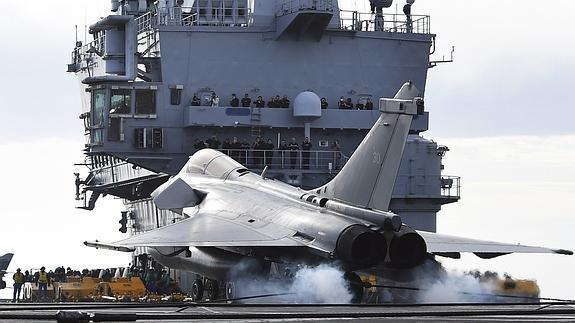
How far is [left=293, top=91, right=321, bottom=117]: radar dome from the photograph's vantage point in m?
42.8

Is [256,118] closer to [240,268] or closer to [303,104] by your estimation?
[303,104]

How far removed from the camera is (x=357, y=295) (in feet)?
84.0

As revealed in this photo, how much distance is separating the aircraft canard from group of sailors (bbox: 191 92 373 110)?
343 inches

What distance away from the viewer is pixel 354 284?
25.8 m

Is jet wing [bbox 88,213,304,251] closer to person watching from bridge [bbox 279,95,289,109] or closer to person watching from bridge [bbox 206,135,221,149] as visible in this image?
person watching from bridge [bbox 206,135,221,149]

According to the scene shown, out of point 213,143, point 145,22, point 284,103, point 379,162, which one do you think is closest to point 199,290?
point 379,162

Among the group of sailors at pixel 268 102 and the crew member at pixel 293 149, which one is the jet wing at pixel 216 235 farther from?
the group of sailors at pixel 268 102

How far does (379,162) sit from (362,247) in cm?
298

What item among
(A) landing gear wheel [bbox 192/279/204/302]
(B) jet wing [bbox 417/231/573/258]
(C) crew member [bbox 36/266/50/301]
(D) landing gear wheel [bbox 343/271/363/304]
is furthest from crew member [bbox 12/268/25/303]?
(D) landing gear wheel [bbox 343/271/363/304]

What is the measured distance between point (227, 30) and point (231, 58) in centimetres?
98

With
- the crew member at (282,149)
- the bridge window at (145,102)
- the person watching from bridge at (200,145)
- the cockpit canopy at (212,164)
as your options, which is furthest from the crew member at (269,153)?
the cockpit canopy at (212,164)

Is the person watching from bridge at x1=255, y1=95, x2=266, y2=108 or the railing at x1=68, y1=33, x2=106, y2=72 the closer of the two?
the person watching from bridge at x1=255, y1=95, x2=266, y2=108

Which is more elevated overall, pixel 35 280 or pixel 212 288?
pixel 212 288

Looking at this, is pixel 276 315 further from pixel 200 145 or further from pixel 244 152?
pixel 244 152
